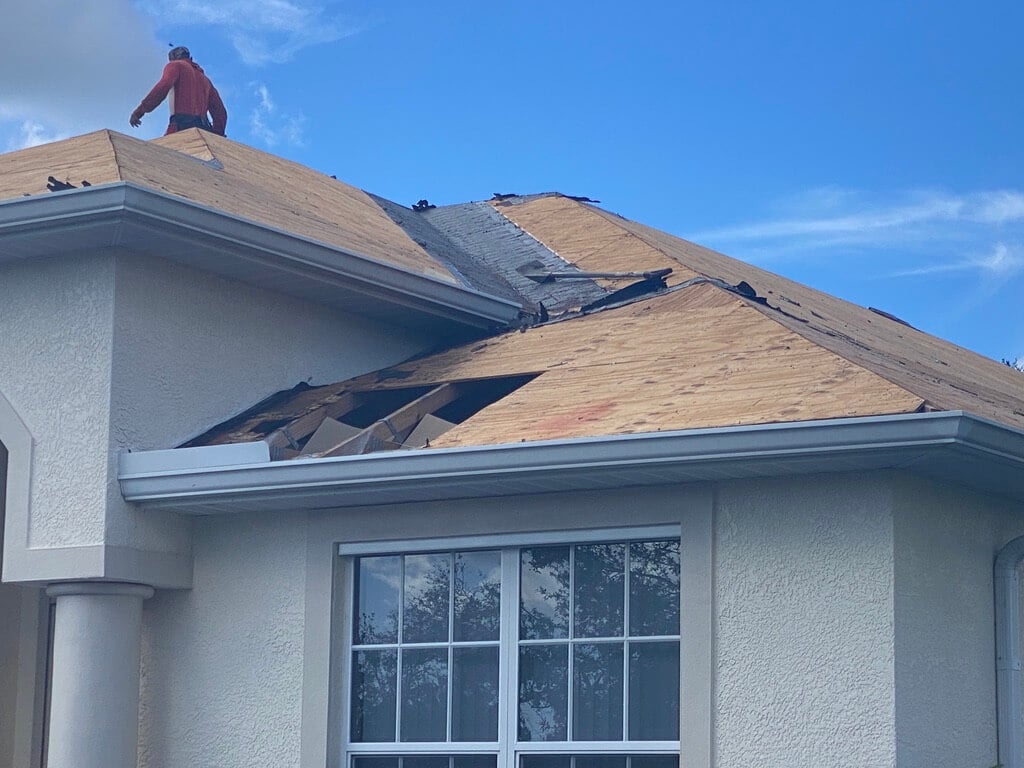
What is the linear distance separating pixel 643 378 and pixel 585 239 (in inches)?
200

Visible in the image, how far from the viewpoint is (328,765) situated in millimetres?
9742

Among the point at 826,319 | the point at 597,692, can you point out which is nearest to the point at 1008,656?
the point at 597,692

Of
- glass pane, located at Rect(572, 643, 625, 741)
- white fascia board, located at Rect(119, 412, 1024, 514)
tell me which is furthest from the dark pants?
glass pane, located at Rect(572, 643, 625, 741)

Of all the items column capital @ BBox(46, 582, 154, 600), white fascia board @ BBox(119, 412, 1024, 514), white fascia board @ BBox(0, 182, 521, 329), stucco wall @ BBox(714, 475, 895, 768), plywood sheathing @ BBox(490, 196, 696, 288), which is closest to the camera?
white fascia board @ BBox(119, 412, 1024, 514)

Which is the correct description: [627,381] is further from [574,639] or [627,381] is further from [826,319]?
[826,319]

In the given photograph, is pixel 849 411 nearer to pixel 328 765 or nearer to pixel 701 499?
pixel 701 499

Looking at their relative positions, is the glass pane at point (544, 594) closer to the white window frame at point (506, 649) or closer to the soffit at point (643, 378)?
the white window frame at point (506, 649)

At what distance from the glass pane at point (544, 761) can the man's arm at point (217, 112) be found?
30.4 feet

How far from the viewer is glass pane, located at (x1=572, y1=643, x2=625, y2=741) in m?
8.94

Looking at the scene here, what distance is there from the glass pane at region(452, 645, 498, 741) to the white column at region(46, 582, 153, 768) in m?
2.32

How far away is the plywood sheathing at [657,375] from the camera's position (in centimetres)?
869

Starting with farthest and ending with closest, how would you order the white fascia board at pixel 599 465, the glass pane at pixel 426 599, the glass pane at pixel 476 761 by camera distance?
the glass pane at pixel 426 599 → the glass pane at pixel 476 761 → the white fascia board at pixel 599 465

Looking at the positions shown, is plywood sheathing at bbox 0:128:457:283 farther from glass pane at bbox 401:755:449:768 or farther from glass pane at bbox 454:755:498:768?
glass pane at bbox 454:755:498:768

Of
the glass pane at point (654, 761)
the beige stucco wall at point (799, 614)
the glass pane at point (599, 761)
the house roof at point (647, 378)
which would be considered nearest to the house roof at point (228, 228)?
the house roof at point (647, 378)
